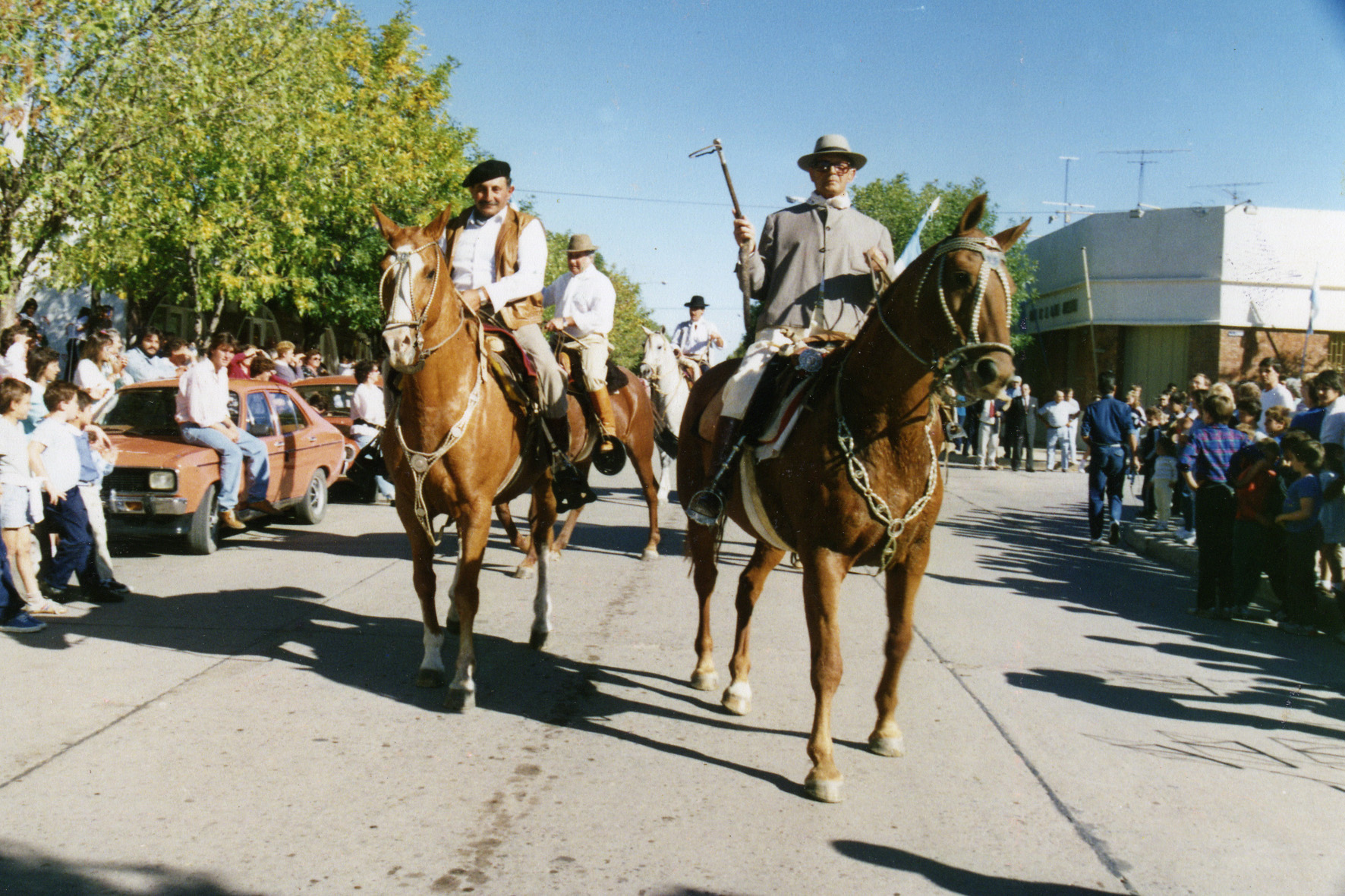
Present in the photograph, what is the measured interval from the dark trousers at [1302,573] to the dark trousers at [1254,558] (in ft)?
0.52

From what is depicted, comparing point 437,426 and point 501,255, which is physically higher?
point 501,255

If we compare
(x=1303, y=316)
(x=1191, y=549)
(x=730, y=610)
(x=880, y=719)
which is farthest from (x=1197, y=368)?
(x=880, y=719)

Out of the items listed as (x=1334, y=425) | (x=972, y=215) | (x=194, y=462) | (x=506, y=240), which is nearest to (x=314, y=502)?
(x=194, y=462)

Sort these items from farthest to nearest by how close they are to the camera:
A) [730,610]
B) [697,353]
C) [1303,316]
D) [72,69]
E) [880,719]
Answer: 1. [1303,316]
2. [697,353]
3. [72,69]
4. [730,610]
5. [880,719]

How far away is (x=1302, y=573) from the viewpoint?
833 cm

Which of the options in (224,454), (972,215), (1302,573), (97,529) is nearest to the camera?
(972,215)

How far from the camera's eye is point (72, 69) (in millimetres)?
13727

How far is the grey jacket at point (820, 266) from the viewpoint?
5727 mm

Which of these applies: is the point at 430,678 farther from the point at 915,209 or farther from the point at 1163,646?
the point at 915,209

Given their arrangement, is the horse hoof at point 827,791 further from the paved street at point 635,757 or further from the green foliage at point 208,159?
→ the green foliage at point 208,159

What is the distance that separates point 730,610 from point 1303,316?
106 ft

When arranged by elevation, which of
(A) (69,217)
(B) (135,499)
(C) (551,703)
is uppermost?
(A) (69,217)

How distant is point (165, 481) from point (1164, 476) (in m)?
12.3

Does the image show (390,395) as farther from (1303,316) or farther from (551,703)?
(1303,316)
